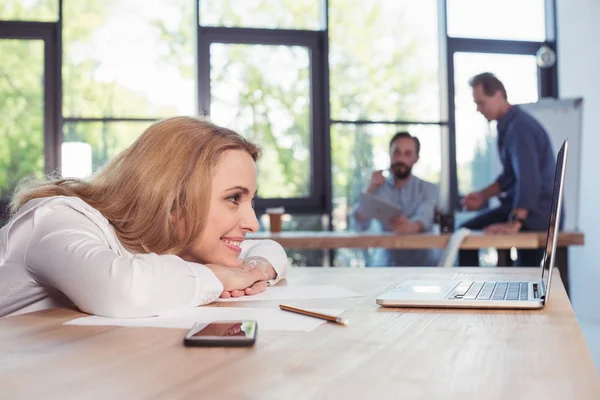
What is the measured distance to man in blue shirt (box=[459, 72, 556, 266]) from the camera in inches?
169

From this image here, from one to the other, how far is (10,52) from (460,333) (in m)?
5.28

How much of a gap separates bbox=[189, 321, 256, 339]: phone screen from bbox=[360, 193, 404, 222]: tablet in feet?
11.7

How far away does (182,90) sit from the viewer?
18.5 ft

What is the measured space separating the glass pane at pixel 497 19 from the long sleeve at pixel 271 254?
454 cm

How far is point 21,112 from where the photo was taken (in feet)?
18.0

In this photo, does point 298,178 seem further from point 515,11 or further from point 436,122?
point 515,11

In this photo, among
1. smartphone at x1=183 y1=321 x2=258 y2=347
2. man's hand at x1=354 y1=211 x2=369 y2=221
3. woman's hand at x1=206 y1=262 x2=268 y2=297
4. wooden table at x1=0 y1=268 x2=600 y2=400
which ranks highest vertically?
man's hand at x1=354 y1=211 x2=369 y2=221

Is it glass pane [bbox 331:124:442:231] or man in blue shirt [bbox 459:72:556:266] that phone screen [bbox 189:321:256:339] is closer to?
man in blue shirt [bbox 459:72:556:266]

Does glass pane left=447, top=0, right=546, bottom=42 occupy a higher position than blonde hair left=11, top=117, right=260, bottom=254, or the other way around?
glass pane left=447, top=0, right=546, bottom=42

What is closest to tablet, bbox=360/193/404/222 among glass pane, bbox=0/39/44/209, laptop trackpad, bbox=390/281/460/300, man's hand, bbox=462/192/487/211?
man's hand, bbox=462/192/487/211

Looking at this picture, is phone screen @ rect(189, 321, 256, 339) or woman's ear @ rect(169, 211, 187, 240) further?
woman's ear @ rect(169, 211, 187, 240)

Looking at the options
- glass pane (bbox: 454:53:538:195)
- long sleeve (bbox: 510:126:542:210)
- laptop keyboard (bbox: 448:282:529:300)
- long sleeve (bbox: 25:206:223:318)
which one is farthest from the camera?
glass pane (bbox: 454:53:538:195)

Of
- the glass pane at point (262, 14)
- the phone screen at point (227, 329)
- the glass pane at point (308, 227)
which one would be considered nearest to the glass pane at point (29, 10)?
the glass pane at point (262, 14)

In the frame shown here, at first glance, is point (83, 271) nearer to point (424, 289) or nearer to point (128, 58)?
point (424, 289)
